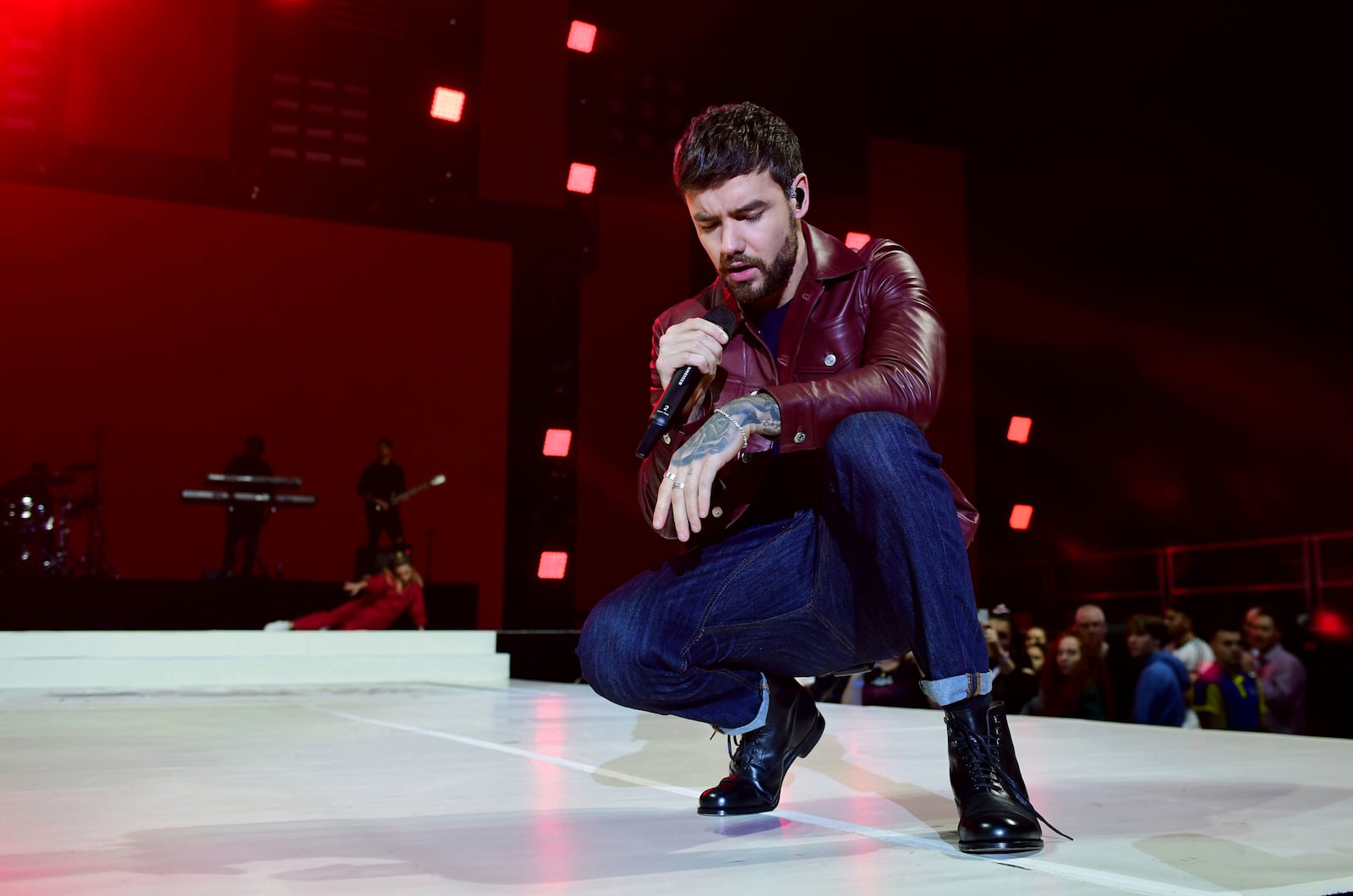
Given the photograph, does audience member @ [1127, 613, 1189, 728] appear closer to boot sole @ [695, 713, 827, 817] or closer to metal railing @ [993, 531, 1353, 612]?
metal railing @ [993, 531, 1353, 612]

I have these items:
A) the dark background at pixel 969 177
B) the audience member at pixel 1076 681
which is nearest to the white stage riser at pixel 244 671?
the dark background at pixel 969 177

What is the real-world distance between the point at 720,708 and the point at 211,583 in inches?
232

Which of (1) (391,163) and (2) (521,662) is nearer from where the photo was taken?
(2) (521,662)

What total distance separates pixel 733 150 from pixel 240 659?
15.2 ft

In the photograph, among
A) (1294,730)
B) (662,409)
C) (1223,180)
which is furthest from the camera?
(1223,180)

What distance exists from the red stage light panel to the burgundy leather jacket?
Answer: 6.01 metres

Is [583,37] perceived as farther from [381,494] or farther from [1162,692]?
[1162,692]

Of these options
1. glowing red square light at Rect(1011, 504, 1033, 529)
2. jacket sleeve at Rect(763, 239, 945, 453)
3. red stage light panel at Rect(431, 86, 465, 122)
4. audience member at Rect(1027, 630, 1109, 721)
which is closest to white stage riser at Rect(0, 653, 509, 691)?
audience member at Rect(1027, 630, 1109, 721)

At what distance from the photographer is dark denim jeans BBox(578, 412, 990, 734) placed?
3.95 ft

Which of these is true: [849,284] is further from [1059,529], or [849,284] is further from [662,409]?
[1059,529]

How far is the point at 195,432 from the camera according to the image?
8250 mm

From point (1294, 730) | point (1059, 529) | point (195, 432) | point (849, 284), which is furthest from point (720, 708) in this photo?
point (195, 432)

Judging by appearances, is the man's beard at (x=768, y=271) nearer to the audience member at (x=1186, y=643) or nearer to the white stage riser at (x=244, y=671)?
the audience member at (x=1186, y=643)

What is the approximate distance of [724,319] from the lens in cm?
143
